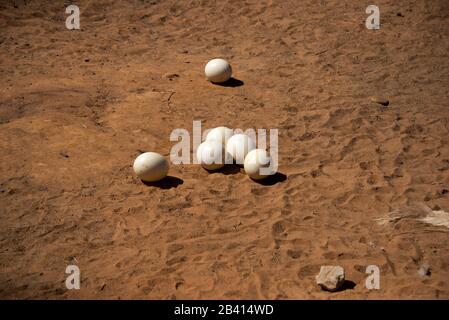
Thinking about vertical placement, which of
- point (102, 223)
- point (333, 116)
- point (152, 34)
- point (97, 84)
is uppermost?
point (152, 34)

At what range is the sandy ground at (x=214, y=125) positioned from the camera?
4.91 meters

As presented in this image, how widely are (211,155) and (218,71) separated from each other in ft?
8.21

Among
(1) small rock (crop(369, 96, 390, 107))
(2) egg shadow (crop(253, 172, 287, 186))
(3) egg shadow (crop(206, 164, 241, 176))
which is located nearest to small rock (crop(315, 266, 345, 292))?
(2) egg shadow (crop(253, 172, 287, 186))

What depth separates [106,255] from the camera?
505 cm

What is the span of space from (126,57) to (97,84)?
1189 millimetres

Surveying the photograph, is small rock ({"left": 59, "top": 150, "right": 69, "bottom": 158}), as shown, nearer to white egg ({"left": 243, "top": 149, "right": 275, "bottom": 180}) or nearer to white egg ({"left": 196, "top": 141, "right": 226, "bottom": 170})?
white egg ({"left": 196, "top": 141, "right": 226, "bottom": 170})

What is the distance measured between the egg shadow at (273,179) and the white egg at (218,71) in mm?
2574

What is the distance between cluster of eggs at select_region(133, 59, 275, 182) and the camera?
6.05 m

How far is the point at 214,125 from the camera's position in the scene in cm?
729

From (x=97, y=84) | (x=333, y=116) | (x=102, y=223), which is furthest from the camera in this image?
(x=97, y=84)

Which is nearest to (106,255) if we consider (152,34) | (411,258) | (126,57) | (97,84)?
(411,258)

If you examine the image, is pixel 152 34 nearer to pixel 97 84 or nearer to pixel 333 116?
pixel 97 84

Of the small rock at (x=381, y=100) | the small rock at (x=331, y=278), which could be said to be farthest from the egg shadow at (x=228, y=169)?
the small rock at (x=381, y=100)

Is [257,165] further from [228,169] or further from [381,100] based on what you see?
[381,100]
